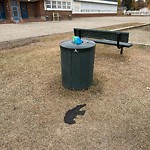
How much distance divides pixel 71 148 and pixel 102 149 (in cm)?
43

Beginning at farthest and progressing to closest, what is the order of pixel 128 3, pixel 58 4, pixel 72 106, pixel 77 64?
pixel 128 3
pixel 58 4
pixel 77 64
pixel 72 106

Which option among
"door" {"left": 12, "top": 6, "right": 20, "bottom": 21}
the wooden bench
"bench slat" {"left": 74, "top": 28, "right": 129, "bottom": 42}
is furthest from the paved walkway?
the wooden bench

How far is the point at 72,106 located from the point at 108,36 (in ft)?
12.0

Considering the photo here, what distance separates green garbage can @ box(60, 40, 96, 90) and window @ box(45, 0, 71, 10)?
25.6 metres

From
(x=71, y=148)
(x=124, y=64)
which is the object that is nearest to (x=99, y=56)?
(x=124, y=64)

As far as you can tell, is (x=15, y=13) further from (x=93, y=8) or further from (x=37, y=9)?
(x=93, y=8)

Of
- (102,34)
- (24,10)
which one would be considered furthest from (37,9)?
(102,34)

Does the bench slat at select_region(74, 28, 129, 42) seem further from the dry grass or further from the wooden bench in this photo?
the dry grass

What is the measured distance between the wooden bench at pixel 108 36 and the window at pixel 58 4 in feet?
73.8

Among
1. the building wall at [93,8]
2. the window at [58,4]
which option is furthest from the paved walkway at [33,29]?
the building wall at [93,8]

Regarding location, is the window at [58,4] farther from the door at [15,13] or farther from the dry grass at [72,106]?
the dry grass at [72,106]

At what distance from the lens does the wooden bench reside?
5.96 metres

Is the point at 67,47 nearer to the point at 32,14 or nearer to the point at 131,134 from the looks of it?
the point at 131,134

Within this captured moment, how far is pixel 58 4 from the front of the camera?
28797mm
